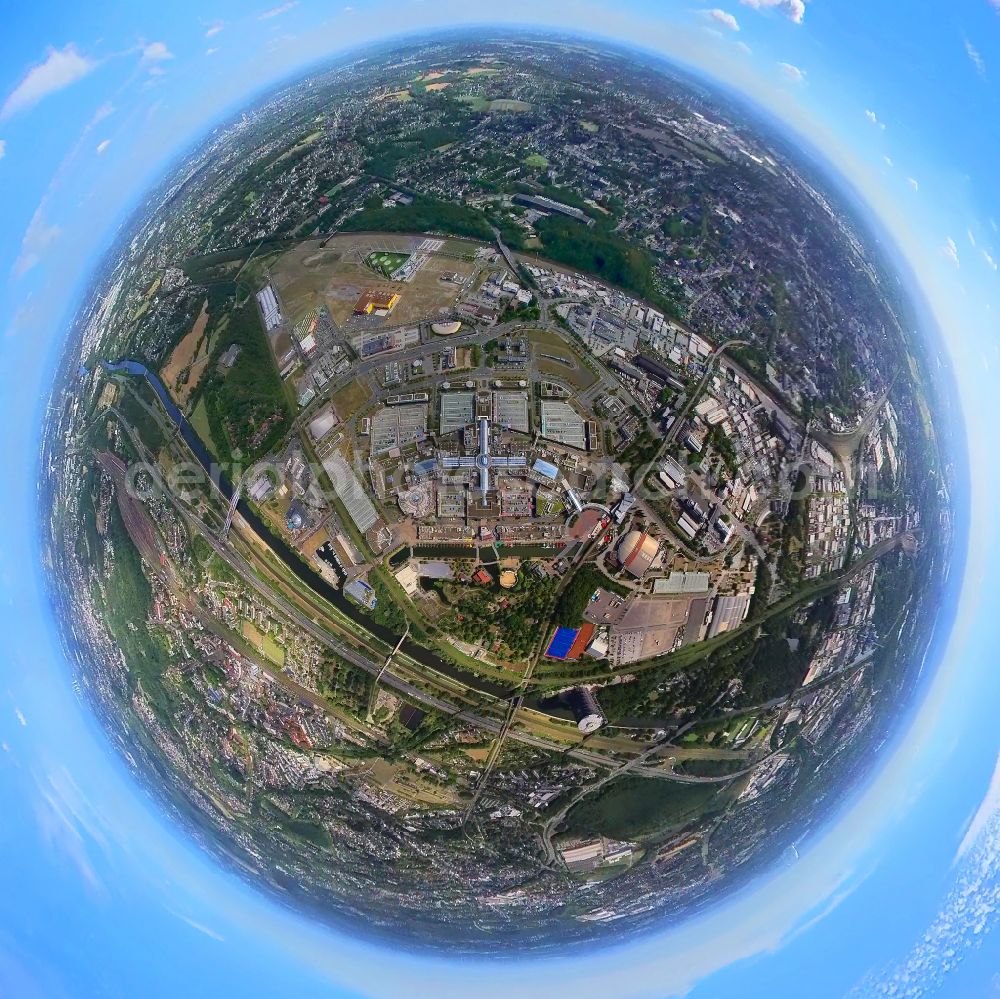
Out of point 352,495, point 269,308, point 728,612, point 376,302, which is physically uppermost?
point 269,308

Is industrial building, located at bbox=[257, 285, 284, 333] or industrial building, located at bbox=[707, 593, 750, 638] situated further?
industrial building, located at bbox=[257, 285, 284, 333]

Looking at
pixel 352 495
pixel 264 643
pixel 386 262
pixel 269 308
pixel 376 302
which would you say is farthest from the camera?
pixel 386 262

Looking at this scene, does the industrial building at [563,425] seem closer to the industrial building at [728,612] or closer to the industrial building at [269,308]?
the industrial building at [728,612]

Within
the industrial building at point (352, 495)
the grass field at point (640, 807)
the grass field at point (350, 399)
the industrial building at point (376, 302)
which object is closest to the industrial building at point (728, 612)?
the grass field at point (640, 807)

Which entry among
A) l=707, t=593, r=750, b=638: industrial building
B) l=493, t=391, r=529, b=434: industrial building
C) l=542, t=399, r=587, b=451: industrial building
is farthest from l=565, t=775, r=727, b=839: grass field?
l=493, t=391, r=529, b=434: industrial building

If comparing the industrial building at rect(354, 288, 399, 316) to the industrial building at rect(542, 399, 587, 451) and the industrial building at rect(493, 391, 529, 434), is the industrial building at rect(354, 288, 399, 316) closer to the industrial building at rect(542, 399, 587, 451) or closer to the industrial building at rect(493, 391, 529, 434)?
the industrial building at rect(493, 391, 529, 434)

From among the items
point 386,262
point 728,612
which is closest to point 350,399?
point 386,262

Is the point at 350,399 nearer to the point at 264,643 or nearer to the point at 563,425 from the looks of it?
the point at 563,425

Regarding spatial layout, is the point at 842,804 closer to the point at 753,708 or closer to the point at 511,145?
the point at 753,708

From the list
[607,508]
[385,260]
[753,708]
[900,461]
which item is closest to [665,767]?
[753,708]

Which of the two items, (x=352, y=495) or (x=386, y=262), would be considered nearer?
(x=352, y=495)
